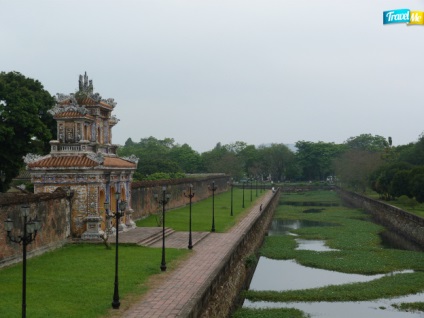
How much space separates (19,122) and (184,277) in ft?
69.5

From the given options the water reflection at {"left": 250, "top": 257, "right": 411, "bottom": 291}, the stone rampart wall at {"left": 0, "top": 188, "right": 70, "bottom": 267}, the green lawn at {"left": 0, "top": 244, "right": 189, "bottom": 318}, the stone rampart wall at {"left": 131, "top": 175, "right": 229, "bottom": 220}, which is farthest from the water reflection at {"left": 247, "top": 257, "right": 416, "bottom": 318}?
the stone rampart wall at {"left": 131, "top": 175, "right": 229, "bottom": 220}

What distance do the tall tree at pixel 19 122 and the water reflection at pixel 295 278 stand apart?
18.3 m

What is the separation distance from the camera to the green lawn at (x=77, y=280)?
13.3 meters

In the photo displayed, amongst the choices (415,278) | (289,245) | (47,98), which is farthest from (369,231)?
(47,98)

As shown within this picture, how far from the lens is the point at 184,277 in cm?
1748

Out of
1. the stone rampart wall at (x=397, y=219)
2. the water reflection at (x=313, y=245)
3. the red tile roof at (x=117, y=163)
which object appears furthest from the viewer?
the stone rampart wall at (x=397, y=219)

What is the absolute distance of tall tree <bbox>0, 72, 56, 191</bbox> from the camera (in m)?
33.7

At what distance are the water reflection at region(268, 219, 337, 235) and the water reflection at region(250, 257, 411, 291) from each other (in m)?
13.9

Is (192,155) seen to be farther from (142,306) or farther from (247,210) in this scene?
(142,306)

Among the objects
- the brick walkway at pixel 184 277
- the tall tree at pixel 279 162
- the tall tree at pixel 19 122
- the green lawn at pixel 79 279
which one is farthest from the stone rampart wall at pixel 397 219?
the tall tree at pixel 279 162

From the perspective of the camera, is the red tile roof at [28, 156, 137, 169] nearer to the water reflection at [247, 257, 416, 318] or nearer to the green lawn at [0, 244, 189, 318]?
the green lawn at [0, 244, 189, 318]

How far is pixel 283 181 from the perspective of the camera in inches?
4510

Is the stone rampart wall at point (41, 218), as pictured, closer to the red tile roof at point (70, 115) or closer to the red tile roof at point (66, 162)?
the red tile roof at point (66, 162)

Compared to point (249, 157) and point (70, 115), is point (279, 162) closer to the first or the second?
point (249, 157)
